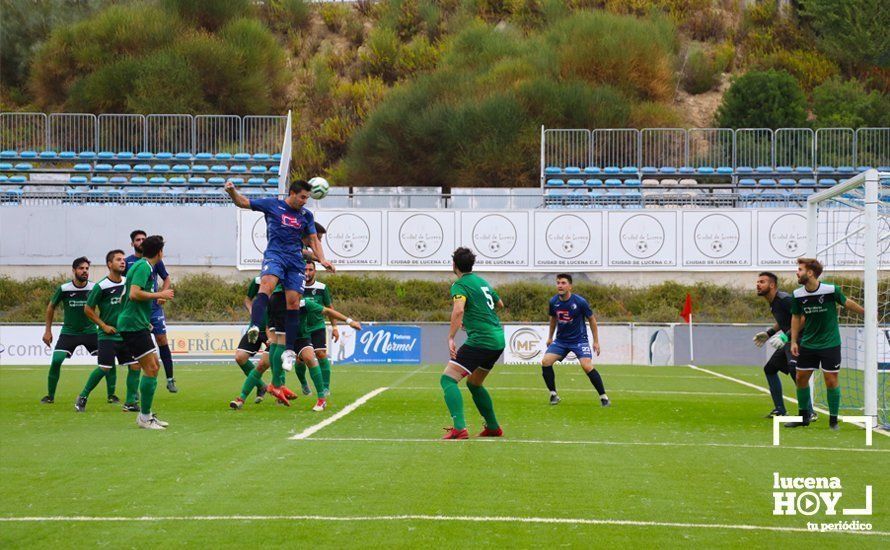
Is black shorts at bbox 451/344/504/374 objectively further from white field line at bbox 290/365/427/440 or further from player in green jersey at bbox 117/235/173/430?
player in green jersey at bbox 117/235/173/430

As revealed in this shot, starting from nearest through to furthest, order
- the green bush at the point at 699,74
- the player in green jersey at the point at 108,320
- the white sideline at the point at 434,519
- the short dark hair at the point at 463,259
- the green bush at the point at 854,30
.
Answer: the white sideline at the point at 434,519 → the short dark hair at the point at 463,259 → the player in green jersey at the point at 108,320 → the green bush at the point at 854,30 → the green bush at the point at 699,74

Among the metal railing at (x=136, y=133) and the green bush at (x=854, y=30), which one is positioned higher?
the green bush at (x=854, y=30)

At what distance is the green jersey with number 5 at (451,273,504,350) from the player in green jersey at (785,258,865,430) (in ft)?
13.6

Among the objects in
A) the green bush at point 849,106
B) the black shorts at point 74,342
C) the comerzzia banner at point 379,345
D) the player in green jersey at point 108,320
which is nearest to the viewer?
the player in green jersey at point 108,320

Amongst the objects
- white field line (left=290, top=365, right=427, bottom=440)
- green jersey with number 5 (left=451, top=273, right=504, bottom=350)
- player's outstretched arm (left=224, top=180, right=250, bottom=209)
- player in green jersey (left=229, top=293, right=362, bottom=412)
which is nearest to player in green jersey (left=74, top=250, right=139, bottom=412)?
player in green jersey (left=229, top=293, right=362, bottom=412)

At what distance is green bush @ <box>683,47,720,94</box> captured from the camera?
64.4 m

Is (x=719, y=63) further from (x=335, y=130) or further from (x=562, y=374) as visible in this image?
(x=562, y=374)

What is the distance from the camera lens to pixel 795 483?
8688 mm

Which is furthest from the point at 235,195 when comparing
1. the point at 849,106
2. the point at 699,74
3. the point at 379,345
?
the point at 699,74

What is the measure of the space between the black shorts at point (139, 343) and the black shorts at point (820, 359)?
787cm

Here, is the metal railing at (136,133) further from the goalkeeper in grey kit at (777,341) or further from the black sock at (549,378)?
the goalkeeper in grey kit at (777,341)

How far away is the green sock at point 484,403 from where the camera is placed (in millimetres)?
11453

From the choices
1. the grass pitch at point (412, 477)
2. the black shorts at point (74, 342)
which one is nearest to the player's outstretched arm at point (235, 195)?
the grass pitch at point (412, 477)

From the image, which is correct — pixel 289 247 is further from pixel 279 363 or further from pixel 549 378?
pixel 549 378
